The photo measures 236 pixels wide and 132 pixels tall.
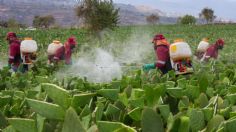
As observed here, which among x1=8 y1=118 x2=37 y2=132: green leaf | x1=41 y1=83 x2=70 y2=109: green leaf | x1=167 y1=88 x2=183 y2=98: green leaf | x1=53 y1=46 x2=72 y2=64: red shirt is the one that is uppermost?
x1=41 y1=83 x2=70 y2=109: green leaf

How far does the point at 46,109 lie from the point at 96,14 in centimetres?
2578

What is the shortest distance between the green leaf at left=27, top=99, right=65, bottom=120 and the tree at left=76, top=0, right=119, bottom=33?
25.4 m

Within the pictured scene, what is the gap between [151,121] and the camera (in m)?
1.27

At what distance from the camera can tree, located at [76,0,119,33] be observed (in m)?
26.9

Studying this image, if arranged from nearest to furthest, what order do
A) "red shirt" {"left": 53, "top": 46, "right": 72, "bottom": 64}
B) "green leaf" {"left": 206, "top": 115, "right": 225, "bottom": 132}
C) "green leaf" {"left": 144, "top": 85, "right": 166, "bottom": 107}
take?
"green leaf" {"left": 206, "top": 115, "right": 225, "bottom": 132}
"green leaf" {"left": 144, "top": 85, "right": 166, "bottom": 107}
"red shirt" {"left": 53, "top": 46, "right": 72, "bottom": 64}

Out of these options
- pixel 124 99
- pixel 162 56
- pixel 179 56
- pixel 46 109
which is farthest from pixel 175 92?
pixel 162 56

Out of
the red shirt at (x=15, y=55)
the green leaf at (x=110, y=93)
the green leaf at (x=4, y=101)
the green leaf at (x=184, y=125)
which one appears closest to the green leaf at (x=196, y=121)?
the green leaf at (x=184, y=125)

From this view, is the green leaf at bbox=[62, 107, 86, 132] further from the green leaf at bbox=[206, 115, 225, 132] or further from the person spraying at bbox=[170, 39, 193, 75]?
the person spraying at bbox=[170, 39, 193, 75]

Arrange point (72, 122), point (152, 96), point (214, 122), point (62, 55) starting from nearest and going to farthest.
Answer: point (72, 122), point (214, 122), point (152, 96), point (62, 55)

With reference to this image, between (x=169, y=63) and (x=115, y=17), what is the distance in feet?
67.7

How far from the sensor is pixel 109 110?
5.62 ft

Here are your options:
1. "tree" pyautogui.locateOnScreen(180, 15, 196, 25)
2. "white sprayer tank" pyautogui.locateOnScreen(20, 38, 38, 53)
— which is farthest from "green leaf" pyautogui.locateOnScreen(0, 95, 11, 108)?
"tree" pyautogui.locateOnScreen(180, 15, 196, 25)

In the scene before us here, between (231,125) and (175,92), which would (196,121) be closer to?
(231,125)

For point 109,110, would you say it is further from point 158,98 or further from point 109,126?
point 109,126
